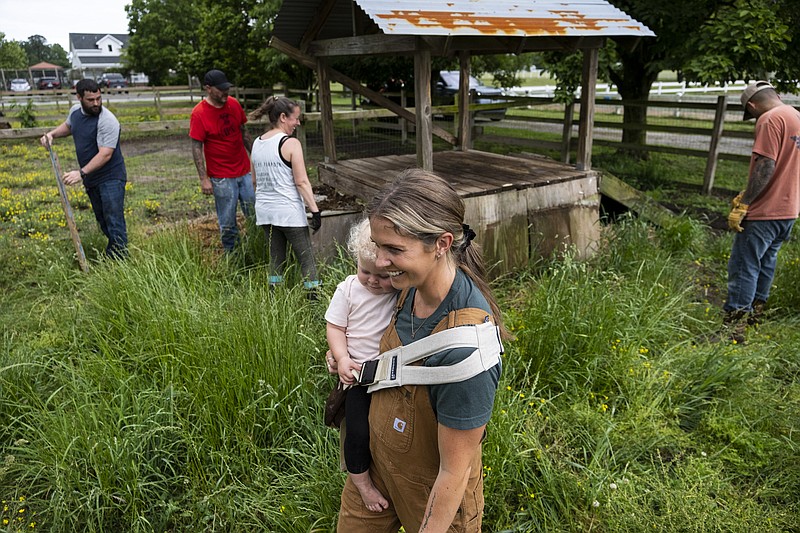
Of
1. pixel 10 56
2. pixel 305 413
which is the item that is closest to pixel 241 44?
pixel 305 413

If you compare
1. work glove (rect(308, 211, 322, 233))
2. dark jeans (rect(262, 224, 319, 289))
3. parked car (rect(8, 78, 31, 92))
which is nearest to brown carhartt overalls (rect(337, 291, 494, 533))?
dark jeans (rect(262, 224, 319, 289))

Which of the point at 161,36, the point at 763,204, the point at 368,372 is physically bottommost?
the point at 763,204

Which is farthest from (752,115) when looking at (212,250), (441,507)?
(212,250)

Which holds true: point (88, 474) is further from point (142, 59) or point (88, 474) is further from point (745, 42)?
point (142, 59)

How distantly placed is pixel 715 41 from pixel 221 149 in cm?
669

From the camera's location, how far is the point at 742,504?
107 inches

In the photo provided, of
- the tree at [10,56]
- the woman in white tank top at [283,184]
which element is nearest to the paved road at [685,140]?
the woman in white tank top at [283,184]

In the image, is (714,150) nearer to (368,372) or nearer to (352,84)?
(352,84)

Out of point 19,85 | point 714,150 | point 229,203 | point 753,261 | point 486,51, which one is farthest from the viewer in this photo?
point 19,85

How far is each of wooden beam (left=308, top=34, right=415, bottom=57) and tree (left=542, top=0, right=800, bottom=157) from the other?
10.5 feet

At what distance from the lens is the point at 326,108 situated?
6973 mm

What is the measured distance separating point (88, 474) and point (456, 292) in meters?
2.31

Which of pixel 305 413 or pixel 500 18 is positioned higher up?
pixel 500 18

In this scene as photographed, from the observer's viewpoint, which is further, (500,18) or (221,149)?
(221,149)
